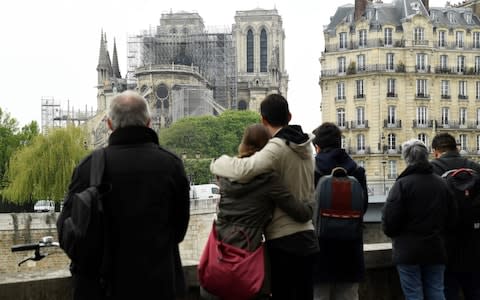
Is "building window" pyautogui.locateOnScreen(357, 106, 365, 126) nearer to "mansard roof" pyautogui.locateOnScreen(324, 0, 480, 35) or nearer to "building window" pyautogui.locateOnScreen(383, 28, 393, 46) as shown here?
"building window" pyautogui.locateOnScreen(383, 28, 393, 46)

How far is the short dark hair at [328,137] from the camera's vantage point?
6438mm

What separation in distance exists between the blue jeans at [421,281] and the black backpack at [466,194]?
0.61m

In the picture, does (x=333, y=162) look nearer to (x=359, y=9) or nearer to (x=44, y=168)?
(x=44, y=168)

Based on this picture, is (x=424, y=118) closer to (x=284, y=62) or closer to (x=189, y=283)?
(x=189, y=283)

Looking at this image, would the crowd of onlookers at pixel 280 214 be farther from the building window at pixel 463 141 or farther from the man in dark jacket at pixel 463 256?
the building window at pixel 463 141

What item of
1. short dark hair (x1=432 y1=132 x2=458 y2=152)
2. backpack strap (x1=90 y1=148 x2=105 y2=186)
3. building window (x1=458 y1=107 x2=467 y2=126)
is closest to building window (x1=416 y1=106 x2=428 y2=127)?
building window (x1=458 y1=107 x2=467 y2=126)

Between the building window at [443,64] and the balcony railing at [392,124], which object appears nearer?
the balcony railing at [392,124]

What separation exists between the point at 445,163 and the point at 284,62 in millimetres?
109236

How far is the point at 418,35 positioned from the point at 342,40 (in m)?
5.07

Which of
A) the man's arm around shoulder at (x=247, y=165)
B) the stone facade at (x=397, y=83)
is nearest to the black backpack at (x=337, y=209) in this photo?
the man's arm around shoulder at (x=247, y=165)

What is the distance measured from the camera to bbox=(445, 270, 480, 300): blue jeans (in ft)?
23.0

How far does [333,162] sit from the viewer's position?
6375 mm

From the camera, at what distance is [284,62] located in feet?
379

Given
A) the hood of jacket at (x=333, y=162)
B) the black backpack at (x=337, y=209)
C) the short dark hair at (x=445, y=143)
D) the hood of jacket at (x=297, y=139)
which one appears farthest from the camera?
the short dark hair at (x=445, y=143)
